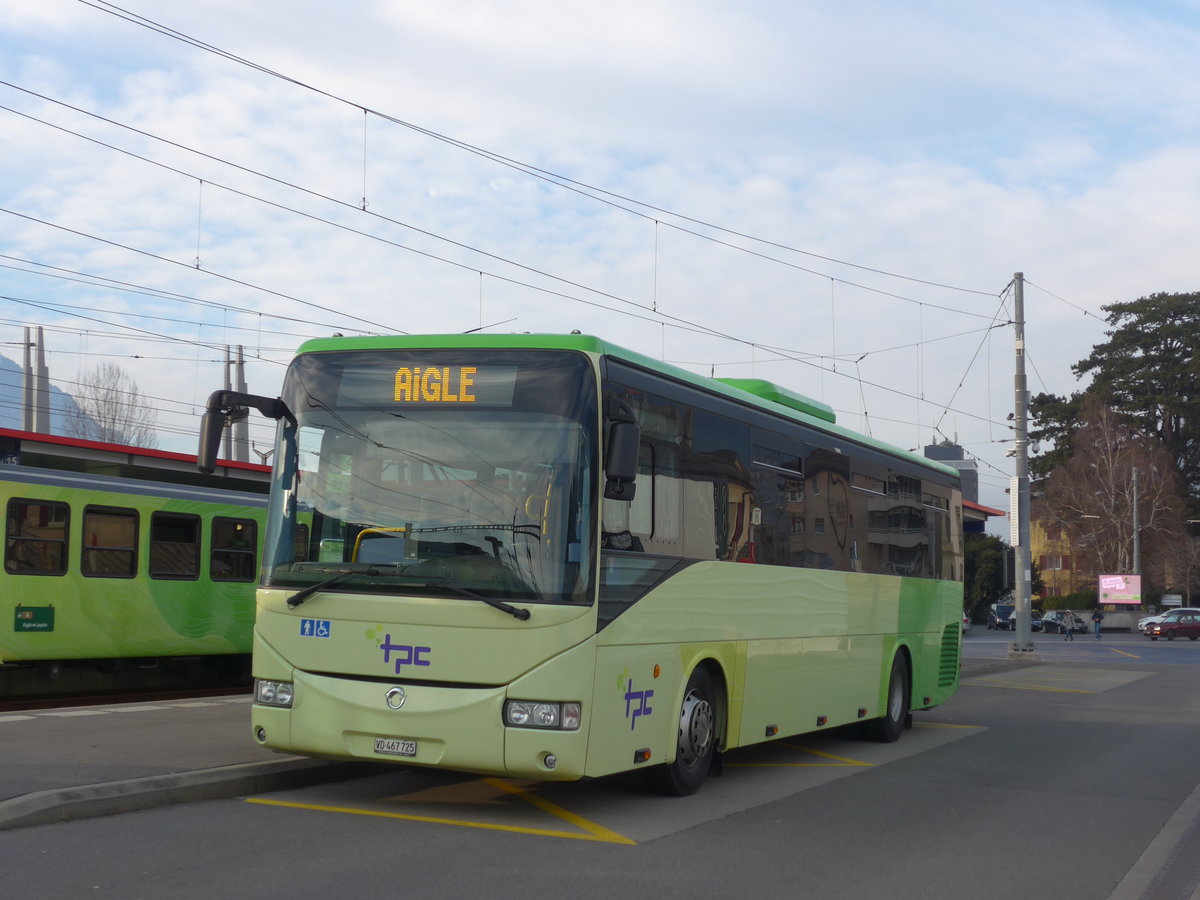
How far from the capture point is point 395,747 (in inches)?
334

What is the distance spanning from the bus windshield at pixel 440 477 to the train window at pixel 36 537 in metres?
8.76

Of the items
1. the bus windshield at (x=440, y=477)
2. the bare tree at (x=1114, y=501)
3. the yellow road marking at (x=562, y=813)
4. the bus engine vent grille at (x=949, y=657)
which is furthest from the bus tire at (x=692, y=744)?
the bare tree at (x=1114, y=501)

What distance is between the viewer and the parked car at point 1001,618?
74.3 m

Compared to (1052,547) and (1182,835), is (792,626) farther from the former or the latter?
(1052,547)

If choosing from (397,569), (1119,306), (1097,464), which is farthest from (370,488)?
(1119,306)

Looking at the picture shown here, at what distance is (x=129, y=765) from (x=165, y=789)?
0.79 metres

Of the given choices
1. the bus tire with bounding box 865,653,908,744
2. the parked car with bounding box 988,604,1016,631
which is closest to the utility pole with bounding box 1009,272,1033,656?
the bus tire with bounding box 865,653,908,744

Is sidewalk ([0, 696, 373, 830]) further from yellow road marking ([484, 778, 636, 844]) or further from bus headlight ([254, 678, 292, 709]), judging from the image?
yellow road marking ([484, 778, 636, 844])

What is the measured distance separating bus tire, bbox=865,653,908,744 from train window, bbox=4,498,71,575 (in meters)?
10.4

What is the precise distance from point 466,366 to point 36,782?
3.80m

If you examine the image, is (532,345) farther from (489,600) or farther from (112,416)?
(112,416)

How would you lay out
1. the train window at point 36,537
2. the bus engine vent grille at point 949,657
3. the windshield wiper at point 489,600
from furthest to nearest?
the bus engine vent grille at point 949,657
the train window at point 36,537
the windshield wiper at point 489,600

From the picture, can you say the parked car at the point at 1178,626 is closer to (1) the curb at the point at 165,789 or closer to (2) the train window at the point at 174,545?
(2) the train window at the point at 174,545

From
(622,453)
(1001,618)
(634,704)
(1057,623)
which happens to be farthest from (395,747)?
(1001,618)
